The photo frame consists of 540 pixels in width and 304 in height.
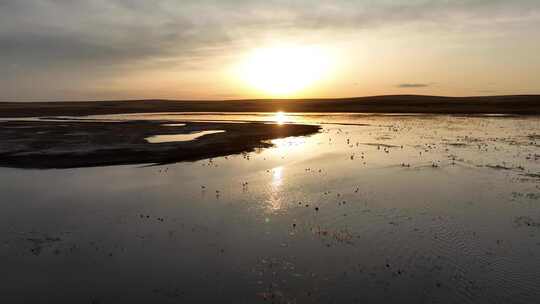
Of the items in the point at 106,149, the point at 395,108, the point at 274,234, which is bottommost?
the point at 274,234

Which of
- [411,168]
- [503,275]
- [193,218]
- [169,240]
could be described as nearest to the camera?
[503,275]

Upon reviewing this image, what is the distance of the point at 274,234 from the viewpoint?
558 inches

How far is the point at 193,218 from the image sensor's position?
53.6 ft

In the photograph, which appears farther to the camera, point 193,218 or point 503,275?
point 193,218

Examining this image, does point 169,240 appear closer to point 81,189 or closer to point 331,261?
point 331,261

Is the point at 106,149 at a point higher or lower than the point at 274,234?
higher

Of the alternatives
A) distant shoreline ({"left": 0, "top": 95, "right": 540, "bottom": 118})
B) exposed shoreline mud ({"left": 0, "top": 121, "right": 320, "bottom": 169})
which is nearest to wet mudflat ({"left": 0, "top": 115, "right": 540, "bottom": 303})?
exposed shoreline mud ({"left": 0, "top": 121, "right": 320, "bottom": 169})

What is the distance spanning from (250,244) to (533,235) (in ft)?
33.1

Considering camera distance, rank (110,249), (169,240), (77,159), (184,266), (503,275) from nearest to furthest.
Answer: (503,275)
(184,266)
(110,249)
(169,240)
(77,159)

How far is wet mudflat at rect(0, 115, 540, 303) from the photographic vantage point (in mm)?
10258

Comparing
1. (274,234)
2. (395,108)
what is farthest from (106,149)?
(395,108)

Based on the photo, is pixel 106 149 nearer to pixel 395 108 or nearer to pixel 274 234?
pixel 274 234

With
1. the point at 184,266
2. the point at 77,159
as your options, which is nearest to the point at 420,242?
the point at 184,266

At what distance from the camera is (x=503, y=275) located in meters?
10.8
